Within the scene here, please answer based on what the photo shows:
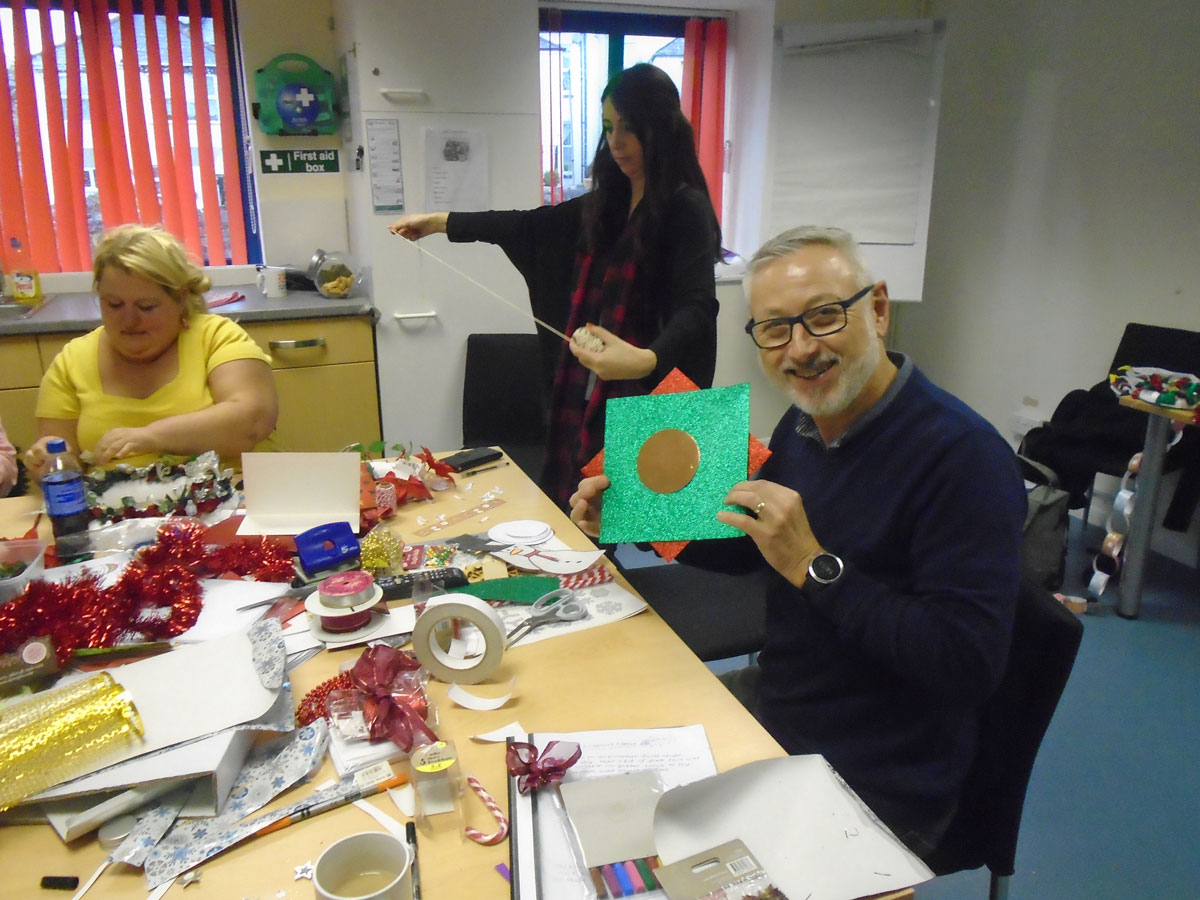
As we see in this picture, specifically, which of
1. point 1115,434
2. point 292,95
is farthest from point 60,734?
point 1115,434

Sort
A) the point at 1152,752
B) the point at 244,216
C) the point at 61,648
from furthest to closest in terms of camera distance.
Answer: the point at 244,216 < the point at 1152,752 < the point at 61,648

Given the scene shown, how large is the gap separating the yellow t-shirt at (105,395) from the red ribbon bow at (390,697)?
115 centimetres

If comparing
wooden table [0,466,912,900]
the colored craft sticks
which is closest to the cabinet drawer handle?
wooden table [0,466,912,900]

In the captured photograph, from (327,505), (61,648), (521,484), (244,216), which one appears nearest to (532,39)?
(244,216)

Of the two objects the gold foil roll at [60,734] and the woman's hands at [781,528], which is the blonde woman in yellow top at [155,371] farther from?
the woman's hands at [781,528]

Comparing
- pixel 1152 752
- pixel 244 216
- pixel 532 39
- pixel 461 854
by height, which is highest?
pixel 532 39

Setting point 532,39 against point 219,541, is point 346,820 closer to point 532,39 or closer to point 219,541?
point 219,541

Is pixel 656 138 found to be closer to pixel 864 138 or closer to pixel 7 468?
pixel 7 468

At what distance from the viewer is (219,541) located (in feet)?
5.18

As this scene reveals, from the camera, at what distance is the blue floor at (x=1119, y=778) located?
5.77 ft

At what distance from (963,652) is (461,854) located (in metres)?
0.65

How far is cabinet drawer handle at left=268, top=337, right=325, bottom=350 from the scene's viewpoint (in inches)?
123

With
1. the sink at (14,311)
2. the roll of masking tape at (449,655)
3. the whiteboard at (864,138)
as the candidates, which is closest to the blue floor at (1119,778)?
the roll of masking tape at (449,655)

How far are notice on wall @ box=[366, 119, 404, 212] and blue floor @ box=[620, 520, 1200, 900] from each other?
2183 mm
